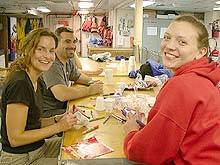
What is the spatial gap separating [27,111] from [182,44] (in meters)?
0.95

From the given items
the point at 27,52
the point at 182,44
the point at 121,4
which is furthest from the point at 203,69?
the point at 121,4

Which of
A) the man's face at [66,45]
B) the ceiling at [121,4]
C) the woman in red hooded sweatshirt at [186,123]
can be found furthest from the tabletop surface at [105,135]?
the ceiling at [121,4]

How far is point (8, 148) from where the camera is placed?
170 centimetres

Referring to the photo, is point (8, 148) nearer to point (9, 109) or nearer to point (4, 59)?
point (9, 109)

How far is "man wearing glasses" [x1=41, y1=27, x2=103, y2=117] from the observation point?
2.26m

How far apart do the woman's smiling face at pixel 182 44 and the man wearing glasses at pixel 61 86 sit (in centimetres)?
116

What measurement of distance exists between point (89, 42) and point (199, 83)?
35.5 feet

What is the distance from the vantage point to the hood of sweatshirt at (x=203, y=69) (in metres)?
1.09

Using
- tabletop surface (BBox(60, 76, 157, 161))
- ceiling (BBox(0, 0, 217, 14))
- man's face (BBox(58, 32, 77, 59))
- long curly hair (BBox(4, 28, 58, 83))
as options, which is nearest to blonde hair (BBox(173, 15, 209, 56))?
tabletop surface (BBox(60, 76, 157, 161))

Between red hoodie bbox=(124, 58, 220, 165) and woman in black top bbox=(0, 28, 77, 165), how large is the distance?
676mm

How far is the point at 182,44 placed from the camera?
120 centimetres

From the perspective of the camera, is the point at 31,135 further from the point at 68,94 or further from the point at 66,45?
the point at 66,45

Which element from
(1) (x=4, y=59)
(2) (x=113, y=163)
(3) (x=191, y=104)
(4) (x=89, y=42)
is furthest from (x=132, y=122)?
(4) (x=89, y=42)

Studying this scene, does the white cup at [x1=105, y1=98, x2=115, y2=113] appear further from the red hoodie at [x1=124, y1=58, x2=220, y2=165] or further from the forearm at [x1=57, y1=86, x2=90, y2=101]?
the red hoodie at [x1=124, y1=58, x2=220, y2=165]
